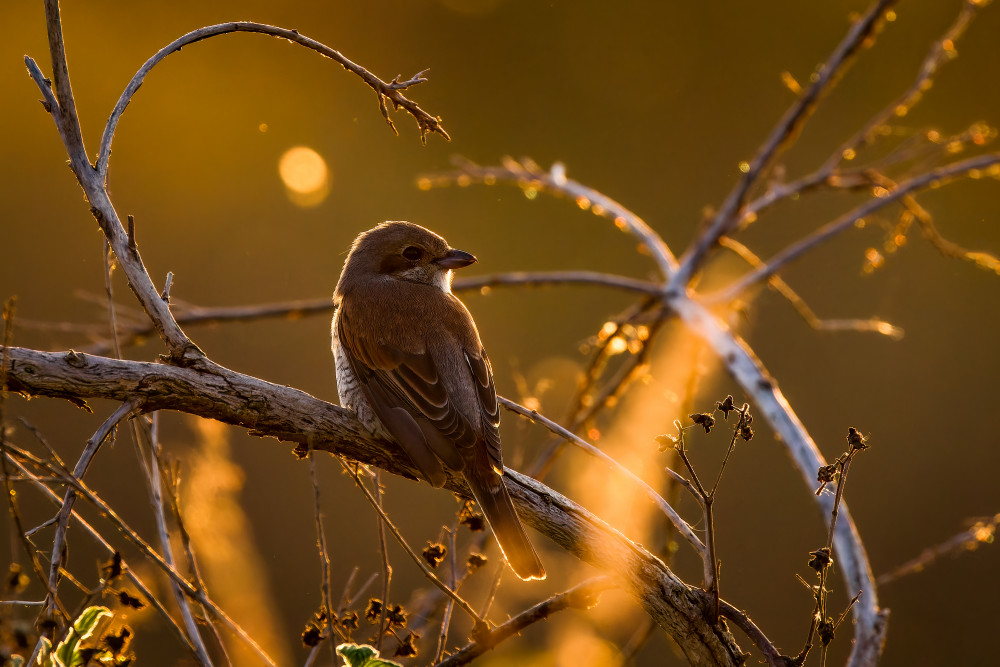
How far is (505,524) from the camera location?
2.89 meters

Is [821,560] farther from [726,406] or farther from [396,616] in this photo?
[396,616]

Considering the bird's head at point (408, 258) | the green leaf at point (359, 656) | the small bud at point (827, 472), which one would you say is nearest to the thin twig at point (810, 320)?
the bird's head at point (408, 258)

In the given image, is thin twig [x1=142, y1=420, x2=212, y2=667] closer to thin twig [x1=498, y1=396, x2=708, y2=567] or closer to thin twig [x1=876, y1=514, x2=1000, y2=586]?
thin twig [x1=498, y1=396, x2=708, y2=567]

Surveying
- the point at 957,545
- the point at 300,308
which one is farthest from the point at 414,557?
the point at 300,308

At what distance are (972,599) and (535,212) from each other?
7.95m

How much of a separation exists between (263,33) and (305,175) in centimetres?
705

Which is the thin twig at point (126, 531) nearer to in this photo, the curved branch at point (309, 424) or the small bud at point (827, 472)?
the curved branch at point (309, 424)

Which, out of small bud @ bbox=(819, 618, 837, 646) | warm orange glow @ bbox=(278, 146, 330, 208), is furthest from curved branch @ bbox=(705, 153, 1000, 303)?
warm orange glow @ bbox=(278, 146, 330, 208)

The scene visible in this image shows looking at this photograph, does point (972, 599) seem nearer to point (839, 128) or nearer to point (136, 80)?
point (839, 128)

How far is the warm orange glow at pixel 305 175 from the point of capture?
940cm

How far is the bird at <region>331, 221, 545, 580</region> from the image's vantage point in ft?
9.87

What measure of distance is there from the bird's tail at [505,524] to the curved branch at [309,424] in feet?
0.32

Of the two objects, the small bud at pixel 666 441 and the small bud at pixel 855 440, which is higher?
the small bud at pixel 666 441

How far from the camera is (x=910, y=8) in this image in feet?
50.0
